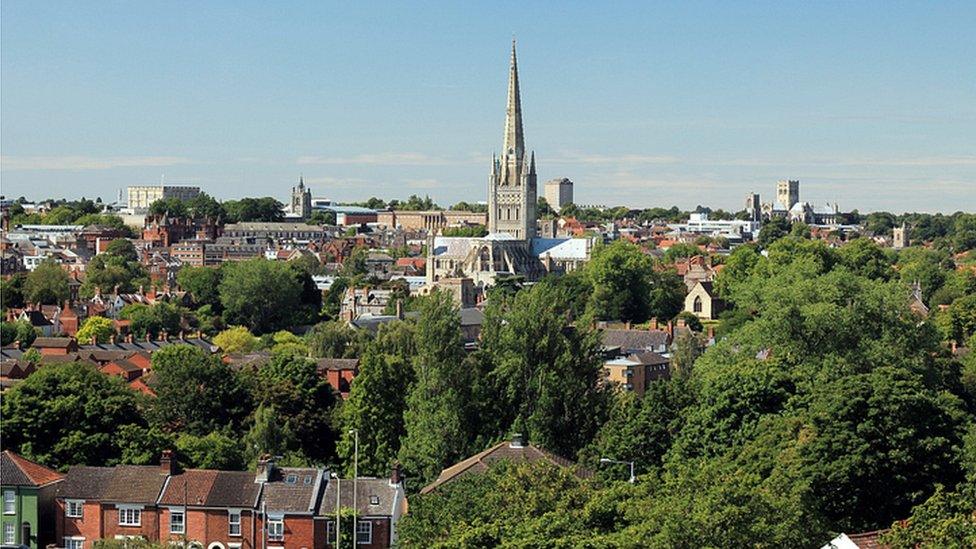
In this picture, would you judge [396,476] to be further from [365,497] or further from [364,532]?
[364,532]

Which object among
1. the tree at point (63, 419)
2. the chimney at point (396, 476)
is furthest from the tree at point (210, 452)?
the chimney at point (396, 476)

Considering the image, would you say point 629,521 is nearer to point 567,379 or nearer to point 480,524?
point 480,524

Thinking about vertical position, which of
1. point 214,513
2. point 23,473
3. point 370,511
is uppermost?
point 23,473

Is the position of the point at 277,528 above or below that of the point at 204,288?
below

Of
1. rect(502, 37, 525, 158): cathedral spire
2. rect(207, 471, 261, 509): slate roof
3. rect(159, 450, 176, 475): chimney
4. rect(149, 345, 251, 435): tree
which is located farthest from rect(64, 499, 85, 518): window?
rect(502, 37, 525, 158): cathedral spire

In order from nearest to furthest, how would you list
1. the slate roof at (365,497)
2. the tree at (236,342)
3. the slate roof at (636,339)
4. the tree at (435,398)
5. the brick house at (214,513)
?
the slate roof at (365,497) → the brick house at (214,513) → the tree at (435,398) → the slate roof at (636,339) → the tree at (236,342)

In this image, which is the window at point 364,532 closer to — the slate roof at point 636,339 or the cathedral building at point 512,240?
the slate roof at point 636,339

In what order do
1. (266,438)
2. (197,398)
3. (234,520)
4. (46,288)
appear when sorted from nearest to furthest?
(234,520) → (266,438) → (197,398) → (46,288)

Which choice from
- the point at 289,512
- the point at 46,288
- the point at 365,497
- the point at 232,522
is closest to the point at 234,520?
the point at 232,522
